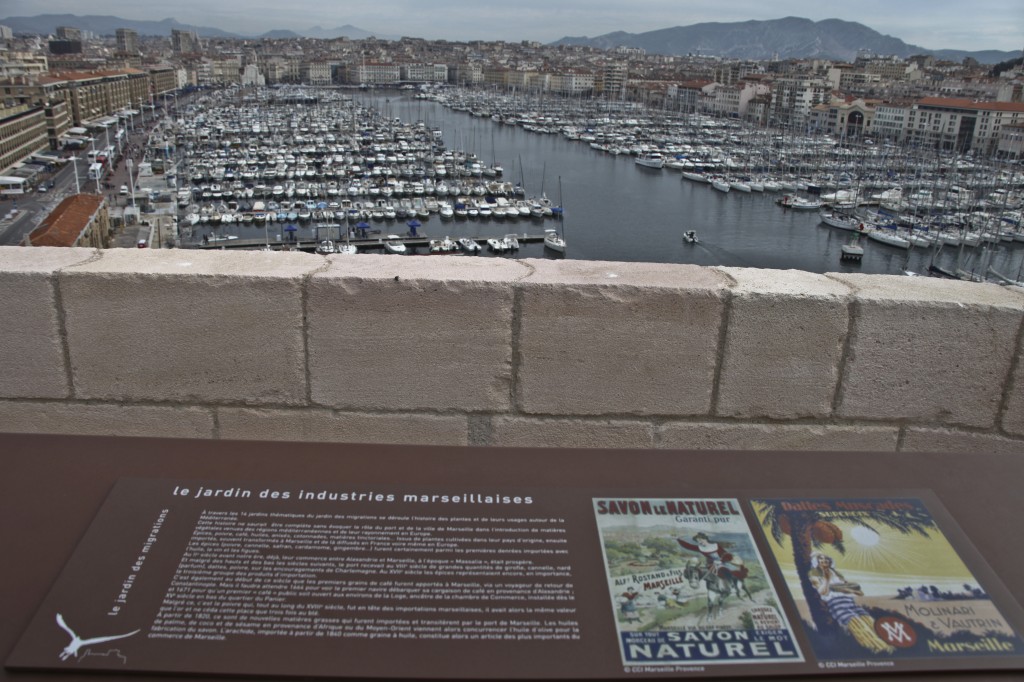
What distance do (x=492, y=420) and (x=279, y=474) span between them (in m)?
0.82

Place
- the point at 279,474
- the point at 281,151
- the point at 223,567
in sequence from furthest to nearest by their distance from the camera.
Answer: the point at 281,151
the point at 279,474
the point at 223,567

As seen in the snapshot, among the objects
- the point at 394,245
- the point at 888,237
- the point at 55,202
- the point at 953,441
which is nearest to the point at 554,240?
the point at 394,245

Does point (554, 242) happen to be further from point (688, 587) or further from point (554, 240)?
point (688, 587)

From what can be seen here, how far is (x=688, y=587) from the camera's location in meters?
1.40

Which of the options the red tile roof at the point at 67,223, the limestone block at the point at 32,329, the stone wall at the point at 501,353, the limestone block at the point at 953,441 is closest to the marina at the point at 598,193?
the red tile roof at the point at 67,223

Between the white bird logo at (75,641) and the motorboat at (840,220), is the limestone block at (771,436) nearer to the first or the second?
the white bird logo at (75,641)

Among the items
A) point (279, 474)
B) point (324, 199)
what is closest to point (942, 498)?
point (279, 474)

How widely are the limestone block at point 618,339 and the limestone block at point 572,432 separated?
0.13 feet

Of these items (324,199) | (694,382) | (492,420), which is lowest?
(324,199)

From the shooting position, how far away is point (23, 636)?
4.12 ft

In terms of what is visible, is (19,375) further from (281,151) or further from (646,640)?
(281,151)

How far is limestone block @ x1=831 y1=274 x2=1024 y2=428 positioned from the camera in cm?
226

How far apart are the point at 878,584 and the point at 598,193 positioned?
42.3 m

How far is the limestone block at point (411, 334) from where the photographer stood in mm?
2209
